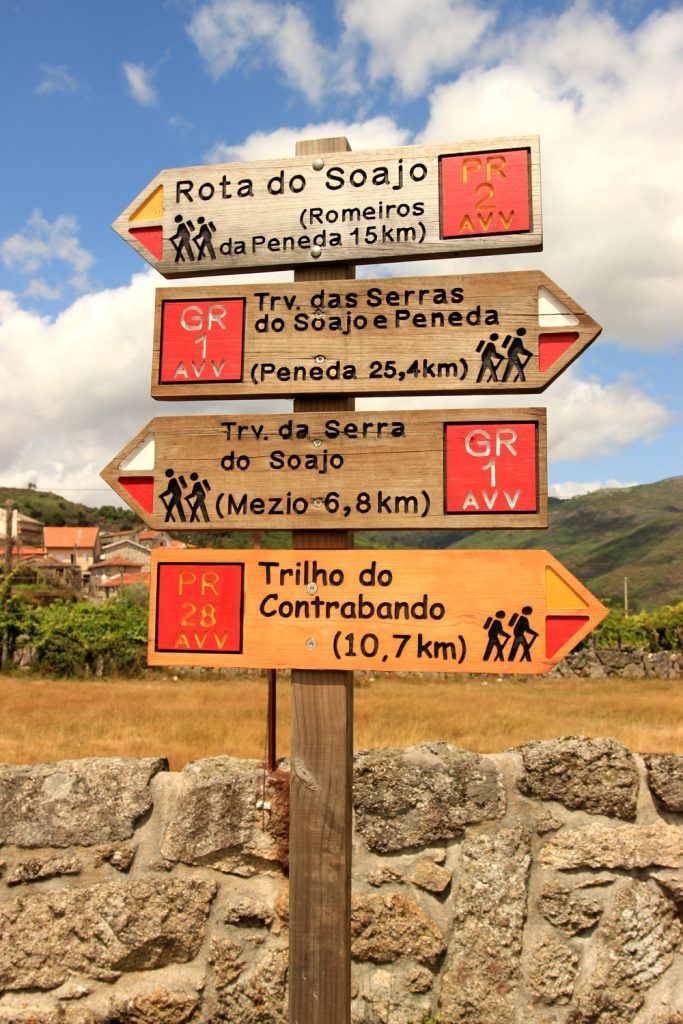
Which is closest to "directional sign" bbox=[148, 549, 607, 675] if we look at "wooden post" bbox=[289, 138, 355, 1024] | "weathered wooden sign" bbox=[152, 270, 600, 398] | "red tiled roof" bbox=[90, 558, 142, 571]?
"wooden post" bbox=[289, 138, 355, 1024]

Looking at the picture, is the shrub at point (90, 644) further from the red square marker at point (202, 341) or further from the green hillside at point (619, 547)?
the green hillside at point (619, 547)

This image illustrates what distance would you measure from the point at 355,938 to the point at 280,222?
2.96 m

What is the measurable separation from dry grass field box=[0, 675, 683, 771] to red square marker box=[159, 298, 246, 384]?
8.80 ft

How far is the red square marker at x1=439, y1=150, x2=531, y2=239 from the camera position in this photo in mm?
2900

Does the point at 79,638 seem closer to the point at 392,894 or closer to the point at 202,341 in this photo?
the point at 392,894

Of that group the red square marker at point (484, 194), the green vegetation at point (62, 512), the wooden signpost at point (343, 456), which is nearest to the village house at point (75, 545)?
the green vegetation at point (62, 512)

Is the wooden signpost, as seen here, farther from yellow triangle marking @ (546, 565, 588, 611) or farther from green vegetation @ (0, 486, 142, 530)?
green vegetation @ (0, 486, 142, 530)

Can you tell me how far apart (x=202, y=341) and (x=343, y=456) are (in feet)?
2.48

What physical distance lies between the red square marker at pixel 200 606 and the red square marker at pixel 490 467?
0.87 m

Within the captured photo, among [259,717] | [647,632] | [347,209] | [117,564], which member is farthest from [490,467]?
[117,564]

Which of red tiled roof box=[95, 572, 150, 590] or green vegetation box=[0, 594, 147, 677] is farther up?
red tiled roof box=[95, 572, 150, 590]

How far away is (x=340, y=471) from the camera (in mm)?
2891

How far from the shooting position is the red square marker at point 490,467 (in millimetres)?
2773

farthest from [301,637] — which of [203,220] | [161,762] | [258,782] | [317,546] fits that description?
[203,220]
